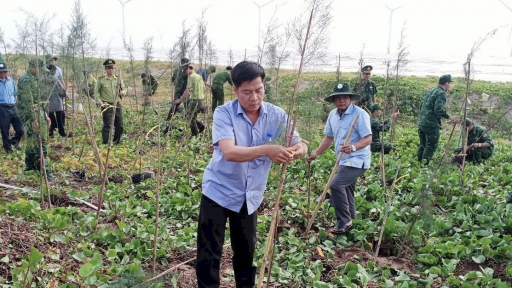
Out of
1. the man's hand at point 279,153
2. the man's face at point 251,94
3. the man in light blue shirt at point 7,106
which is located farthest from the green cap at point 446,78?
the man in light blue shirt at point 7,106

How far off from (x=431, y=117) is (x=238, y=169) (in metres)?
5.18

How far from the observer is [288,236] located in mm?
4020

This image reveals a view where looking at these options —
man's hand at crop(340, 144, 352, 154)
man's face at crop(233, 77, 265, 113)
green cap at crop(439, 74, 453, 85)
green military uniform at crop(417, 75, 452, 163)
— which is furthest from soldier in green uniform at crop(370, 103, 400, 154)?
man's face at crop(233, 77, 265, 113)

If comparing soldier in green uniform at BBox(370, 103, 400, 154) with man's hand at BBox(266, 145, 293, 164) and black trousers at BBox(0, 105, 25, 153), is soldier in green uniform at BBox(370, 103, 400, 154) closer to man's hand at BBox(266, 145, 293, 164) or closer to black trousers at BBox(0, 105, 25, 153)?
man's hand at BBox(266, 145, 293, 164)

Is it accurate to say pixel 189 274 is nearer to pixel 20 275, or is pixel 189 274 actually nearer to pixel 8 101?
pixel 20 275

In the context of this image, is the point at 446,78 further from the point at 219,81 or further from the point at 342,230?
the point at 219,81

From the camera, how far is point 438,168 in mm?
3727

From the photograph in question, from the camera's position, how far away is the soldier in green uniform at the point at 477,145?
6340mm

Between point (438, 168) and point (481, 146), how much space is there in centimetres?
326

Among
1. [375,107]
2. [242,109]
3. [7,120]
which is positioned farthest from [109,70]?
[242,109]

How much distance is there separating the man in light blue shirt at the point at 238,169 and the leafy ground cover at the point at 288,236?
61 cm

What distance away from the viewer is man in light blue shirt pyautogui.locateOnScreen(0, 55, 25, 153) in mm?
6679

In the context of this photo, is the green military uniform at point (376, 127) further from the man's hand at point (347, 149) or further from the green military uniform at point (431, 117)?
the man's hand at point (347, 149)

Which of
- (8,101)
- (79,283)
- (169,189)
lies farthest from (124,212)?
(8,101)
